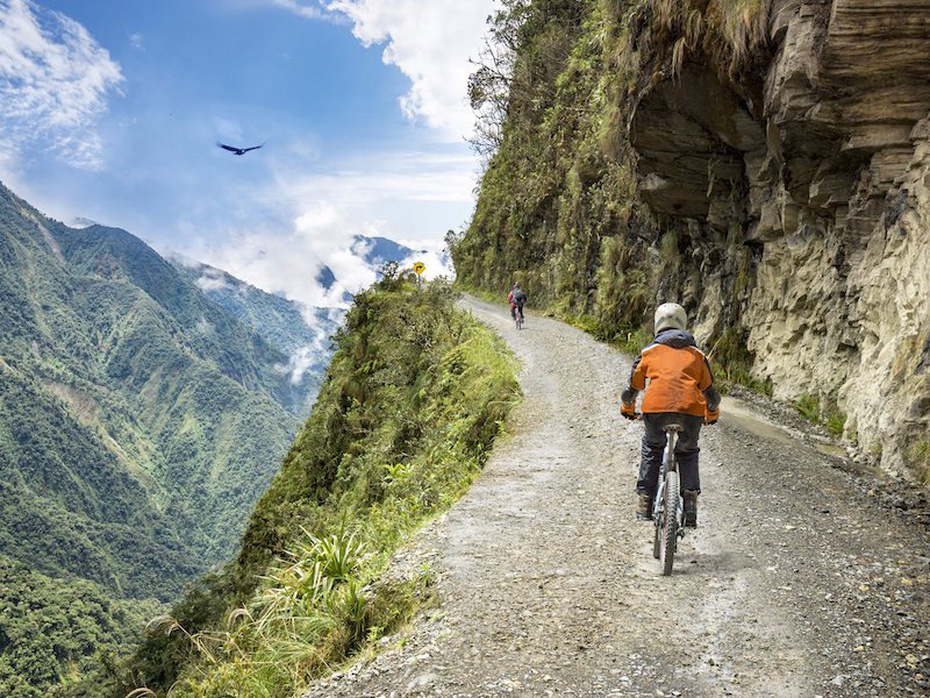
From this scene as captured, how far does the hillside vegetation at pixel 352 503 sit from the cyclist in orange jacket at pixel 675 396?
2.22 metres

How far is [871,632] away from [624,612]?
1.54 meters

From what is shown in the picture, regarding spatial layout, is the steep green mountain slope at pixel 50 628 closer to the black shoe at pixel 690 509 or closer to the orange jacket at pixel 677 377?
the black shoe at pixel 690 509

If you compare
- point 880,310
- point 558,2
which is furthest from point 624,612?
point 558,2

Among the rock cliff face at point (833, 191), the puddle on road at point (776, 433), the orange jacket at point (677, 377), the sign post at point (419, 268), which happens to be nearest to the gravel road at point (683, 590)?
the puddle on road at point (776, 433)

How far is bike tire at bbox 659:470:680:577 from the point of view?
215 inches

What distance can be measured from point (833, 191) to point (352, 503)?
1045 cm

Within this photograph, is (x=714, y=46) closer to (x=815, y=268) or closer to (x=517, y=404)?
(x=815, y=268)

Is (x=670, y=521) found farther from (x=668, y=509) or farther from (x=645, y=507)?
(x=645, y=507)

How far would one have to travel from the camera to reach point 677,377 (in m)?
5.65

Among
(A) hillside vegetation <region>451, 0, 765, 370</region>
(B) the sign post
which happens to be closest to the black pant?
(A) hillside vegetation <region>451, 0, 765, 370</region>

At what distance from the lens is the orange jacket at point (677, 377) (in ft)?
18.4

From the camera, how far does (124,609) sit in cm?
11600

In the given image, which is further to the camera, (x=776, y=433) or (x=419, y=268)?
(x=419, y=268)

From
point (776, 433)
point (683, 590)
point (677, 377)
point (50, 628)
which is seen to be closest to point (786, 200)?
point (776, 433)
